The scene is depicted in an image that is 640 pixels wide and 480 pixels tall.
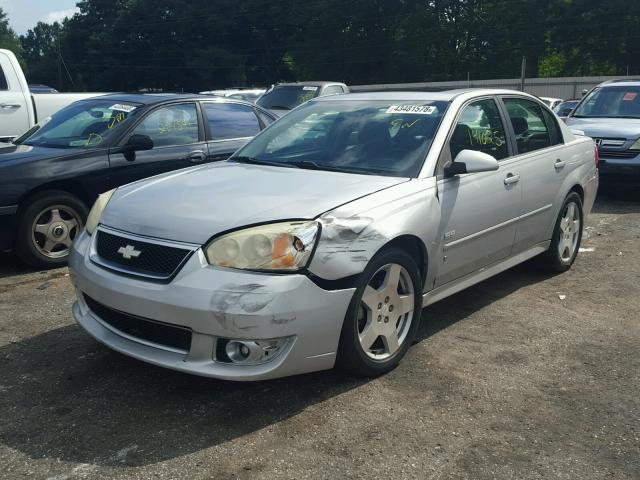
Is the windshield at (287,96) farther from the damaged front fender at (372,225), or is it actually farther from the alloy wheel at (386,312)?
the alloy wheel at (386,312)

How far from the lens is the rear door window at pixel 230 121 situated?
23.5ft

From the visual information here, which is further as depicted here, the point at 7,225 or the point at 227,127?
the point at 227,127

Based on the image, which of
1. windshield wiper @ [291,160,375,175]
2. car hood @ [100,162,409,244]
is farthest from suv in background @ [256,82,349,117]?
car hood @ [100,162,409,244]

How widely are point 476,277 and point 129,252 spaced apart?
2.39 meters

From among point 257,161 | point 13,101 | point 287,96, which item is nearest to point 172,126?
point 257,161

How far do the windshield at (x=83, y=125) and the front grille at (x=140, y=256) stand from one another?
3.05m

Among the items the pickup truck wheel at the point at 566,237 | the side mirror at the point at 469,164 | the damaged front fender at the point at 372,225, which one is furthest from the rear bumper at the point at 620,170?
the damaged front fender at the point at 372,225

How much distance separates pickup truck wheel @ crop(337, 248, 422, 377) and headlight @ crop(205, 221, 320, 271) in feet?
1.24

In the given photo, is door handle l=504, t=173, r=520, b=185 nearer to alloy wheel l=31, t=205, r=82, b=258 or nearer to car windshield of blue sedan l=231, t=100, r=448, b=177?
car windshield of blue sedan l=231, t=100, r=448, b=177

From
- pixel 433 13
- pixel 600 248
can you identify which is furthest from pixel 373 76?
pixel 600 248

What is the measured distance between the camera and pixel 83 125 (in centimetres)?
670

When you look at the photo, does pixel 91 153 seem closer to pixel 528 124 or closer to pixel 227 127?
pixel 227 127

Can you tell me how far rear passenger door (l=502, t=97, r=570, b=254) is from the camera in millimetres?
5105

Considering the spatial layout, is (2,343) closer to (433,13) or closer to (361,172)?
(361,172)
